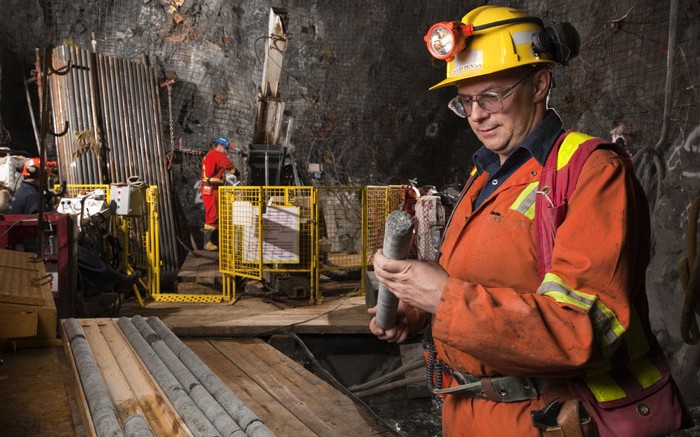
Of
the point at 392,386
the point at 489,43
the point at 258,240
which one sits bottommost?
the point at 392,386

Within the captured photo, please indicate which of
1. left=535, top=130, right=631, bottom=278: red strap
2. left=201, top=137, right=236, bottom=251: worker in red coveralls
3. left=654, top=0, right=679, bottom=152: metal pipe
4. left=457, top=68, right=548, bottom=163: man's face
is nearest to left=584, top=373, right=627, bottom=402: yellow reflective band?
left=535, top=130, right=631, bottom=278: red strap

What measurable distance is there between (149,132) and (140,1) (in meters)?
4.47

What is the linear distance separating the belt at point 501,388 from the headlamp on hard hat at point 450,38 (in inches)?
38.3

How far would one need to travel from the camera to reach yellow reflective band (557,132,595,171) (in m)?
1.42

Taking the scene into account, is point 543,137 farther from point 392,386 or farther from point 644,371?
point 392,386

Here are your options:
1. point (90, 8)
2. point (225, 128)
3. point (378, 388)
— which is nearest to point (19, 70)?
point (90, 8)

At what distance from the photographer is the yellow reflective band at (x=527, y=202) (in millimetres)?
1438

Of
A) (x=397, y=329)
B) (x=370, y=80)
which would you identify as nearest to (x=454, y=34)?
(x=397, y=329)

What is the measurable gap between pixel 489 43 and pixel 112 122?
999 centimetres

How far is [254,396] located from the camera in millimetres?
3709

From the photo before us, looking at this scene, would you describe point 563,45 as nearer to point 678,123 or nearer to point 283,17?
point 678,123

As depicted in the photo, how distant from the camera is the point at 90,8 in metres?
12.7

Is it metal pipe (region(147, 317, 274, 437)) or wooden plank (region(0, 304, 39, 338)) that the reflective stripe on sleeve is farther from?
wooden plank (region(0, 304, 39, 338))

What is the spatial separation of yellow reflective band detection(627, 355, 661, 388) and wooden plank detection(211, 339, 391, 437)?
180 centimetres
